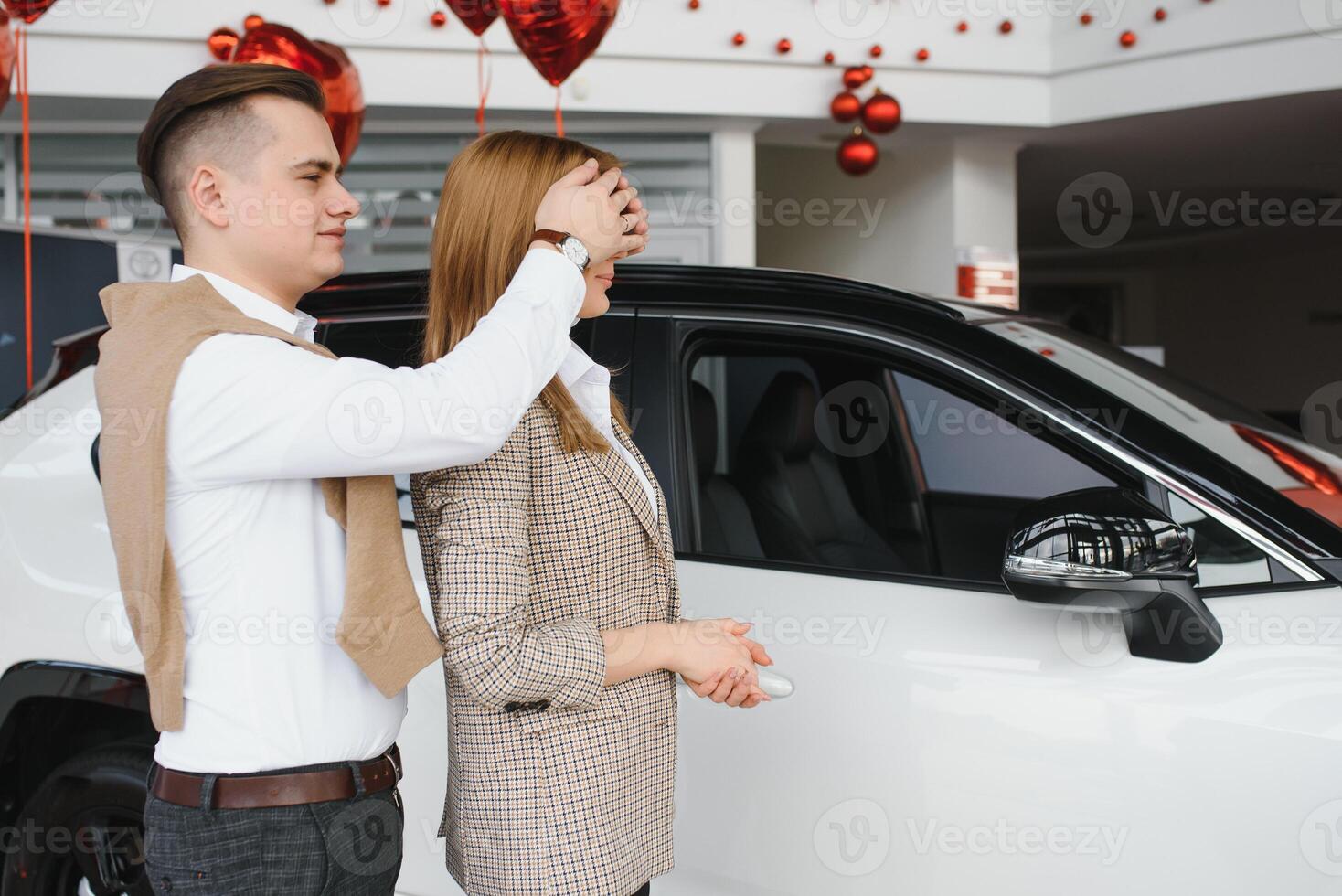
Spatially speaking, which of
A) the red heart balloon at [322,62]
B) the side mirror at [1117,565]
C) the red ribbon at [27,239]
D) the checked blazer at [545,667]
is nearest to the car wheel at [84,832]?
the checked blazer at [545,667]

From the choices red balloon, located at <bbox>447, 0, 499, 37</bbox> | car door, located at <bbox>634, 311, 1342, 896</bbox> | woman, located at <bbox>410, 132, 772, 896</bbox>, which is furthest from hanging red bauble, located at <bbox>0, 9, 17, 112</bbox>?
woman, located at <bbox>410, 132, 772, 896</bbox>

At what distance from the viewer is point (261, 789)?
45.1 inches

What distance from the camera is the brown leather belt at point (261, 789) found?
114cm

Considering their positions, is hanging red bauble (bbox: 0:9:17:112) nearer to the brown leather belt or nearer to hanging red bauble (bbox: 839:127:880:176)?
the brown leather belt

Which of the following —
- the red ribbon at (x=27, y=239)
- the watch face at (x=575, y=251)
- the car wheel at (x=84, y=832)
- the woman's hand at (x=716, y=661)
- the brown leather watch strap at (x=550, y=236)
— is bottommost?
the car wheel at (x=84, y=832)

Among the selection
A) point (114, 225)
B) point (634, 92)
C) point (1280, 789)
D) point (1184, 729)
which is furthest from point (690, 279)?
point (114, 225)

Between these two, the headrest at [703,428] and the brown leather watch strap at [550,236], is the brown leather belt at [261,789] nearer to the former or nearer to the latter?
the brown leather watch strap at [550,236]

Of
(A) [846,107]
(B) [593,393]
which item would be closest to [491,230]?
(B) [593,393]

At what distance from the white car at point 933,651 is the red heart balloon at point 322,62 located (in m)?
1.51

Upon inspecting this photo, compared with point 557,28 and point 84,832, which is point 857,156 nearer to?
point 557,28

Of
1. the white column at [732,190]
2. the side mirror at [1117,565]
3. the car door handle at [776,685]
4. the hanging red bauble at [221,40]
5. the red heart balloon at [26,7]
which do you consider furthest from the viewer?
the white column at [732,190]

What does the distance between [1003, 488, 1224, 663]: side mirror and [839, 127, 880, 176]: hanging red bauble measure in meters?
4.73

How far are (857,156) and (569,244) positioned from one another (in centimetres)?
504

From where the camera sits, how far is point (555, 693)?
4.01ft
